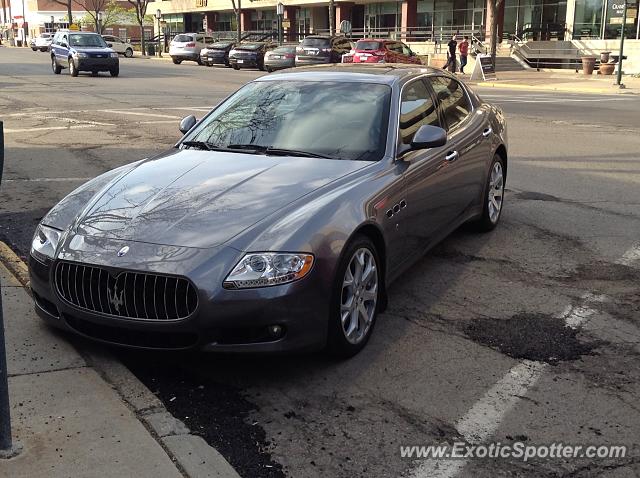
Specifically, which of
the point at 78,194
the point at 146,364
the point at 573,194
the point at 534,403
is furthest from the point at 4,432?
the point at 573,194

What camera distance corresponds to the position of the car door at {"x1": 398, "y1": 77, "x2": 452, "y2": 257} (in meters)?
5.10

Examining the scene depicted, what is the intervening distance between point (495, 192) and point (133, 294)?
4.31 m

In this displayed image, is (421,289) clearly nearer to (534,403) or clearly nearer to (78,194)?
(534,403)

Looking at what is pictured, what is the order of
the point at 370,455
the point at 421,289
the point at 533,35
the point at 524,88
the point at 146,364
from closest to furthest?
the point at 370,455
the point at 146,364
the point at 421,289
the point at 524,88
the point at 533,35

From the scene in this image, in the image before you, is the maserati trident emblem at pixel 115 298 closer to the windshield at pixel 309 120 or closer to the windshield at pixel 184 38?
the windshield at pixel 309 120

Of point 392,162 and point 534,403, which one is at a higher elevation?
point 392,162

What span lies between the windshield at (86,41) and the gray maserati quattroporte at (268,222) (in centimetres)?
2625

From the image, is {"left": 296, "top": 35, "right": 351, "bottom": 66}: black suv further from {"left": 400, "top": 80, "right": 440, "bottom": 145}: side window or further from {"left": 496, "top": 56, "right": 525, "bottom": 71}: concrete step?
{"left": 400, "top": 80, "right": 440, "bottom": 145}: side window

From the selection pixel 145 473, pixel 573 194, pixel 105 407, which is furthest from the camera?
pixel 573 194

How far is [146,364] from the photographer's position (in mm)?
4246

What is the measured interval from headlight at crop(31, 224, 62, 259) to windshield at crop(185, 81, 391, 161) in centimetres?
145

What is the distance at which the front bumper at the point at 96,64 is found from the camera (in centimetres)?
2911

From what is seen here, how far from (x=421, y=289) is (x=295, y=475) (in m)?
2.59

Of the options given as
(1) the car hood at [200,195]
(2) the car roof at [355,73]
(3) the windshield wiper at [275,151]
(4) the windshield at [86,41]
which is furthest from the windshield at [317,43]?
(1) the car hood at [200,195]
